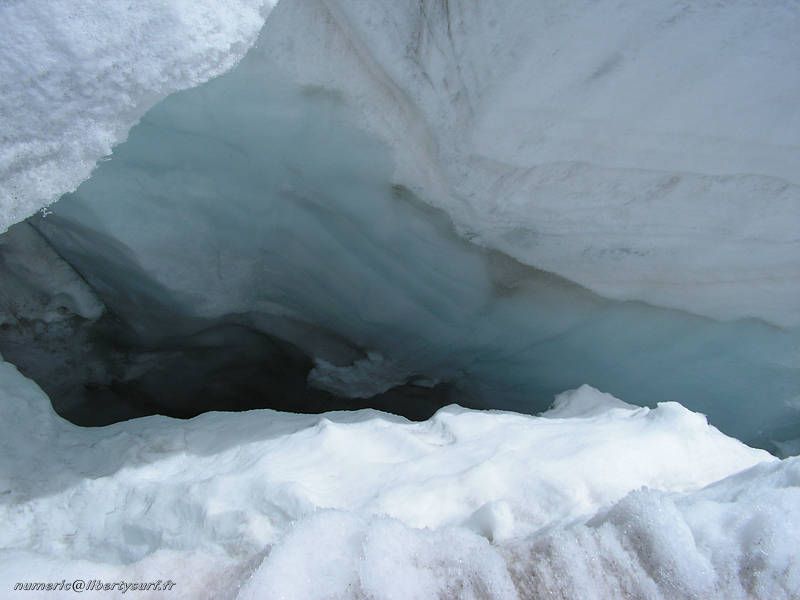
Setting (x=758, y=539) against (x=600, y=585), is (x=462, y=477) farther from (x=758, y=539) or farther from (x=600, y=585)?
(x=758, y=539)

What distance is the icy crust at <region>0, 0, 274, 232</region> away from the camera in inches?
31.5

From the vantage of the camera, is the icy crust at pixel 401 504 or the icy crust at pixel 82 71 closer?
the icy crust at pixel 401 504

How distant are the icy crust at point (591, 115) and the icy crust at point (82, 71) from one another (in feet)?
0.95

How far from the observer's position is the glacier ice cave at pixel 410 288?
29.8 inches

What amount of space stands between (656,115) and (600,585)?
0.83 metres

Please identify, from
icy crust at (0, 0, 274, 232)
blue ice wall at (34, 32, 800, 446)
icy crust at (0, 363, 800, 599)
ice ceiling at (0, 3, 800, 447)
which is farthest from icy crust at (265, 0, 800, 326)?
icy crust at (0, 363, 800, 599)

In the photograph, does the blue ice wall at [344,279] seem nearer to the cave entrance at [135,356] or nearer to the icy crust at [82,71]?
the cave entrance at [135,356]

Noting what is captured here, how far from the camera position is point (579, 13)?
1015 millimetres

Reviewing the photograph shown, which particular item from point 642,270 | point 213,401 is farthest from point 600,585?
point 213,401

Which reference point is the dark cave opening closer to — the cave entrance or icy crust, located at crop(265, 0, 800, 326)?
the cave entrance

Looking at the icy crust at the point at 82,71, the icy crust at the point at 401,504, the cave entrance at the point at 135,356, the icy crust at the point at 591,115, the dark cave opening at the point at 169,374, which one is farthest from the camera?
the dark cave opening at the point at 169,374

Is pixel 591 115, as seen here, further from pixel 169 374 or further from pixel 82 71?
pixel 169 374

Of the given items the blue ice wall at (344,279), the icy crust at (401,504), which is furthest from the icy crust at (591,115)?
the icy crust at (401,504)

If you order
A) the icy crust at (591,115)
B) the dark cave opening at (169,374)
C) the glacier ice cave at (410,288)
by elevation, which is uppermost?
the icy crust at (591,115)
